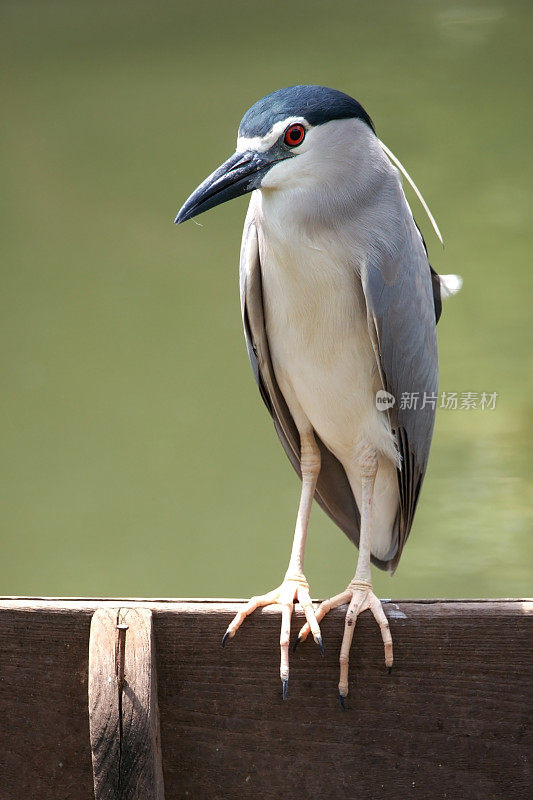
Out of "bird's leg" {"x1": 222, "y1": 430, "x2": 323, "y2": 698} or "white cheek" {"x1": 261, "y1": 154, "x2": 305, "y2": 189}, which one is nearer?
"bird's leg" {"x1": 222, "y1": 430, "x2": 323, "y2": 698}

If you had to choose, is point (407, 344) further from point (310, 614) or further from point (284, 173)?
point (310, 614)

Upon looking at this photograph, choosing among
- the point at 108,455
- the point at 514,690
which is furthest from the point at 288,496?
the point at 514,690

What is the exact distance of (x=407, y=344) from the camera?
1.47 m

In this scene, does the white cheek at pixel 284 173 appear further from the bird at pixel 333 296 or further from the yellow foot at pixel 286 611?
the yellow foot at pixel 286 611

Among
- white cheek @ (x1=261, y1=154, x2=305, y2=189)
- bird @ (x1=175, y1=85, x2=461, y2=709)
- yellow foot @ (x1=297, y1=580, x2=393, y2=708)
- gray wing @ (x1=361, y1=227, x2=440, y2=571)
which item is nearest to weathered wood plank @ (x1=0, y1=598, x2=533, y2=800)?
yellow foot @ (x1=297, y1=580, x2=393, y2=708)

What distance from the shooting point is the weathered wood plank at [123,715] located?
0.94 meters

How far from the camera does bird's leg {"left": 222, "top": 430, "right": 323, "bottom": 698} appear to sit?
1049 mm

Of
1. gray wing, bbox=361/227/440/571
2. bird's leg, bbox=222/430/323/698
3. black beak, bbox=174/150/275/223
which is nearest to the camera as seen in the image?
bird's leg, bbox=222/430/323/698

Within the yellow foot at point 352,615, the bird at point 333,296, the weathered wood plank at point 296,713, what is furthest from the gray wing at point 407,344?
the weathered wood plank at point 296,713

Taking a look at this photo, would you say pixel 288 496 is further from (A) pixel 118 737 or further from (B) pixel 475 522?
(A) pixel 118 737

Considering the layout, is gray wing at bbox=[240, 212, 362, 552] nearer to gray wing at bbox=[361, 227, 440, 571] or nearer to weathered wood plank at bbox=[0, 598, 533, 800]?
gray wing at bbox=[361, 227, 440, 571]

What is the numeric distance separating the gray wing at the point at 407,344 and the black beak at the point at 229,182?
212mm

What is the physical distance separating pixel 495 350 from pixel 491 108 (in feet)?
2.72

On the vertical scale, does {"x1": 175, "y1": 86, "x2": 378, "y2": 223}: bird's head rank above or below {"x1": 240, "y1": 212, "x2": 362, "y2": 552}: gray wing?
above
